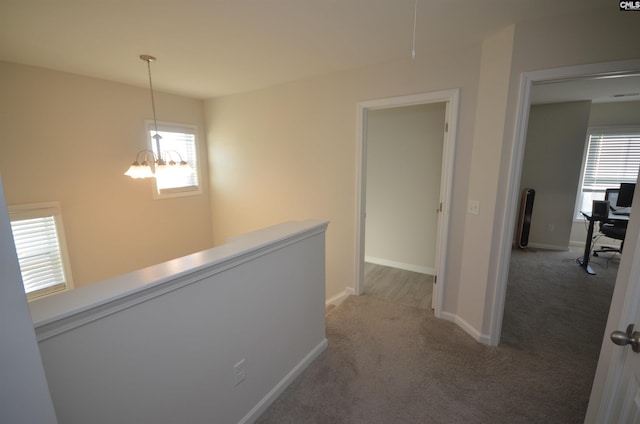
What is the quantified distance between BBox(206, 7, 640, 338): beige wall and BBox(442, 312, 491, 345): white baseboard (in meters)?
0.02

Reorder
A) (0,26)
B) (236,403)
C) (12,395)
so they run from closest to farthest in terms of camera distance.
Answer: (12,395) → (236,403) → (0,26)

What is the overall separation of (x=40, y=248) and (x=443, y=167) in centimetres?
420

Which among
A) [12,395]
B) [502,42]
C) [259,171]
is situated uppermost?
[502,42]

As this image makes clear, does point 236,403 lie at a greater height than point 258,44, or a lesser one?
lesser

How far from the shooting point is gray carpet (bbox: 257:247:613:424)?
165 centimetres

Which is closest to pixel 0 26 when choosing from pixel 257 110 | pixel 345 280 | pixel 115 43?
pixel 115 43

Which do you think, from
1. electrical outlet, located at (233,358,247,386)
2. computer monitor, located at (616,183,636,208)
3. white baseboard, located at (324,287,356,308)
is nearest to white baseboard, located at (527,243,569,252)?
computer monitor, located at (616,183,636,208)

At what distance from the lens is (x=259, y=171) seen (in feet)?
12.4

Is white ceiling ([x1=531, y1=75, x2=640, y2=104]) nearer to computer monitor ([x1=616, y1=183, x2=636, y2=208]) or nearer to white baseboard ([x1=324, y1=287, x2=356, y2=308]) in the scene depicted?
computer monitor ([x1=616, y1=183, x2=636, y2=208])

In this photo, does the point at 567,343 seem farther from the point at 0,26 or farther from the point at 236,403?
the point at 0,26

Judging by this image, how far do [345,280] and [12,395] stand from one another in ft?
9.36

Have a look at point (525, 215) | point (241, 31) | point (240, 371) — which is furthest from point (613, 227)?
point (241, 31)

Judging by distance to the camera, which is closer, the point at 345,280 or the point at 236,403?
the point at 236,403

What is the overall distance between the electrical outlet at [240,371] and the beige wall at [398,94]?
5.90 feet
